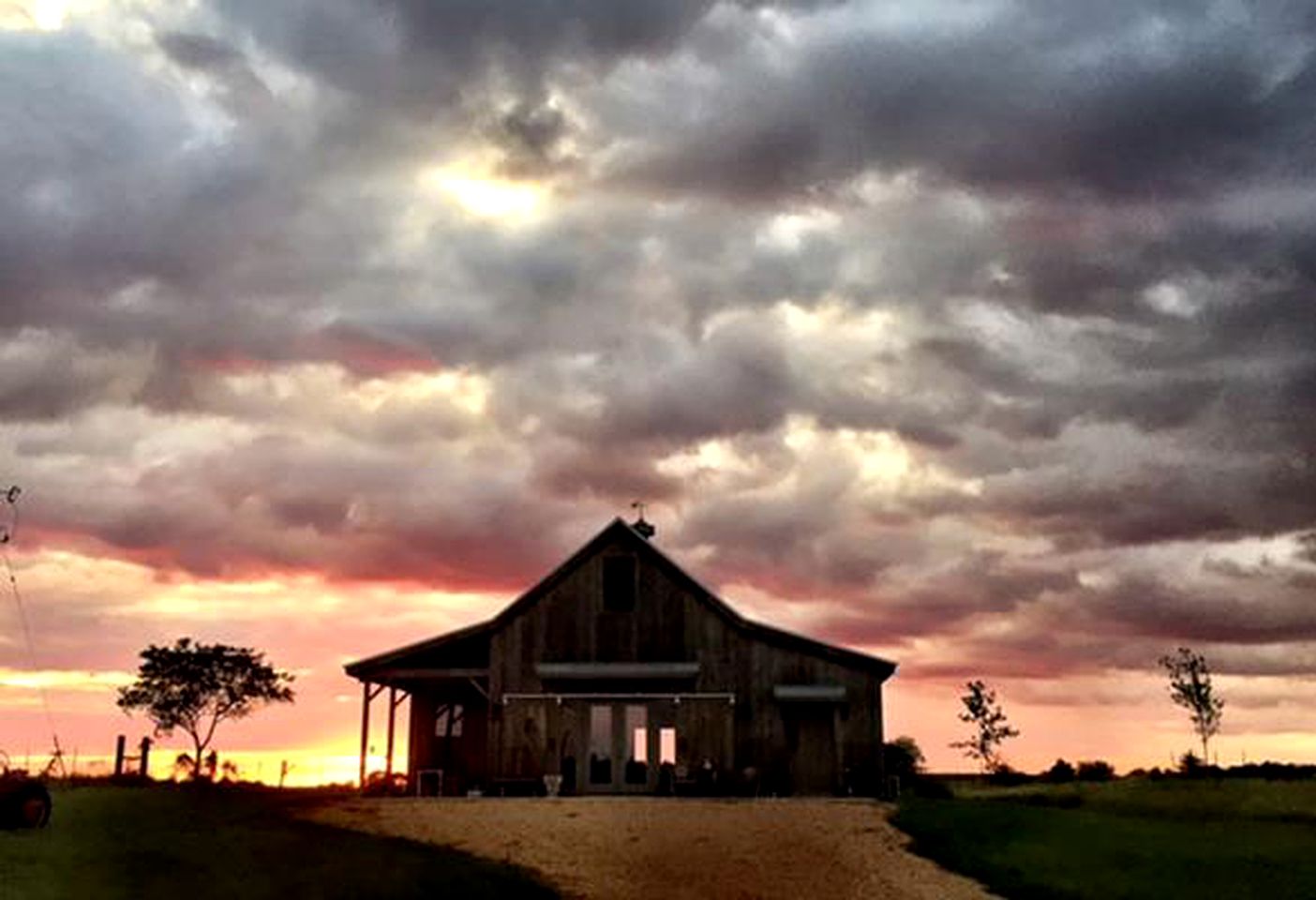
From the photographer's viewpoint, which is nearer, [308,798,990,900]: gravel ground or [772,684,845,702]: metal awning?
[308,798,990,900]: gravel ground

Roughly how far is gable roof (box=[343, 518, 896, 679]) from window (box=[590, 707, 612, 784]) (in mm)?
4237

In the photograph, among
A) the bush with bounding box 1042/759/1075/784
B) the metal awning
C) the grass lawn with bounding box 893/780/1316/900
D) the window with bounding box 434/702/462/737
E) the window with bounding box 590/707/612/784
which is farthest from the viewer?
the bush with bounding box 1042/759/1075/784

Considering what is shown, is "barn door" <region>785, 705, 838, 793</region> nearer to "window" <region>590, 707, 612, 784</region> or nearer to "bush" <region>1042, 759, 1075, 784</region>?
"window" <region>590, 707, 612, 784</region>

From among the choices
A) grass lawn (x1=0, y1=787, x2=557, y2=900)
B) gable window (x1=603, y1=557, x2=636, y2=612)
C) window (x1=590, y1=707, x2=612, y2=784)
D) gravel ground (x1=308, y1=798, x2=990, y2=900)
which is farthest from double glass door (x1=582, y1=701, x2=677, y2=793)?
grass lawn (x1=0, y1=787, x2=557, y2=900)

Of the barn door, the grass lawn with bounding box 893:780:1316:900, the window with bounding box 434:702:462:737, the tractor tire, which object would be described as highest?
the window with bounding box 434:702:462:737

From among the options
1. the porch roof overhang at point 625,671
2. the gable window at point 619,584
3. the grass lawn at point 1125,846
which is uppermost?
the gable window at point 619,584

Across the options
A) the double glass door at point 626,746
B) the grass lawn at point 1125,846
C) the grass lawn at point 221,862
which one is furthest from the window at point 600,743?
the grass lawn at point 221,862

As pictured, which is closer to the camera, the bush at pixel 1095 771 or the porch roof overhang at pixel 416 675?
the porch roof overhang at pixel 416 675

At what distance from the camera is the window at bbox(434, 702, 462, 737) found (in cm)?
5159

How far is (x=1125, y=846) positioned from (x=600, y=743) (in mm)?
19748

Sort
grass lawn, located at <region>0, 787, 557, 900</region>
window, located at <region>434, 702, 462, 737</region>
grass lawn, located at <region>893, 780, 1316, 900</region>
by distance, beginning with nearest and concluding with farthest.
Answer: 1. grass lawn, located at <region>0, 787, 557, 900</region>
2. grass lawn, located at <region>893, 780, 1316, 900</region>
3. window, located at <region>434, 702, 462, 737</region>

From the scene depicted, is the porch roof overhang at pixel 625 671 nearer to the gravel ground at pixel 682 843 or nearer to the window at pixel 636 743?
the window at pixel 636 743

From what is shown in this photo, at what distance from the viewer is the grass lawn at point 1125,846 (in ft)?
84.1

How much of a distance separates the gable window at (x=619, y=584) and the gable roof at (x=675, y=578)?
1.99 feet
